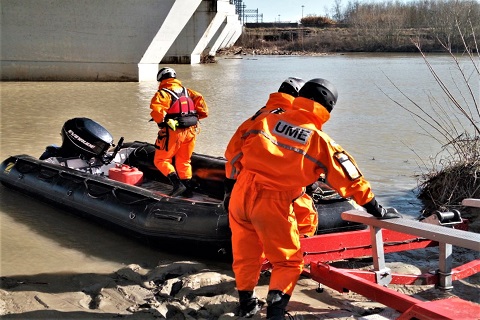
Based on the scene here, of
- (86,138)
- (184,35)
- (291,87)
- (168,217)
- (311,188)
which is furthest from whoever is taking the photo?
(184,35)

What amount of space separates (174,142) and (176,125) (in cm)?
19

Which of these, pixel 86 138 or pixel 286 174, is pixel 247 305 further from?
pixel 86 138

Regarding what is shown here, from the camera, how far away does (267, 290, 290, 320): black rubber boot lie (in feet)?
10.3

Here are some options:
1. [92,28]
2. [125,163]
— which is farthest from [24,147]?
[92,28]

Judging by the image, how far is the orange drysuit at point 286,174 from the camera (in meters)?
3.10

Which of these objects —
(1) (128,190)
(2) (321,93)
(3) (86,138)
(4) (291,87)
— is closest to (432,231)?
(2) (321,93)

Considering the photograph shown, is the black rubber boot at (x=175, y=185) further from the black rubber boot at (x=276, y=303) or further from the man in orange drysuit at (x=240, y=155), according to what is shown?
Answer: the black rubber boot at (x=276, y=303)

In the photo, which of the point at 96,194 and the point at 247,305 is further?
the point at 96,194

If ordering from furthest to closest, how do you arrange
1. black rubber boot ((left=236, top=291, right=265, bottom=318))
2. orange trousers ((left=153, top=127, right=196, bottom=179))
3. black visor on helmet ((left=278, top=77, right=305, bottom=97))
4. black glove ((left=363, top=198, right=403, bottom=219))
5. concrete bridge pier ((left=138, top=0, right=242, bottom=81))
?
concrete bridge pier ((left=138, top=0, right=242, bottom=81)), orange trousers ((left=153, top=127, right=196, bottom=179)), black visor on helmet ((left=278, top=77, right=305, bottom=97)), black rubber boot ((left=236, top=291, right=265, bottom=318)), black glove ((left=363, top=198, right=403, bottom=219))

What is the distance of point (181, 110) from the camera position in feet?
19.1

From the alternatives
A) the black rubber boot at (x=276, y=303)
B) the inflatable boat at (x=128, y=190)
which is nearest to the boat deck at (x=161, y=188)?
the inflatable boat at (x=128, y=190)

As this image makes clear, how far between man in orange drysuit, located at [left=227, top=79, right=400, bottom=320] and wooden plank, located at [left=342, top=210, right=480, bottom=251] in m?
0.16

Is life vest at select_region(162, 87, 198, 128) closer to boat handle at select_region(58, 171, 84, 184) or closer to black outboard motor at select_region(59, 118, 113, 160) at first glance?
black outboard motor at select_region(59, 118, 113, 160)

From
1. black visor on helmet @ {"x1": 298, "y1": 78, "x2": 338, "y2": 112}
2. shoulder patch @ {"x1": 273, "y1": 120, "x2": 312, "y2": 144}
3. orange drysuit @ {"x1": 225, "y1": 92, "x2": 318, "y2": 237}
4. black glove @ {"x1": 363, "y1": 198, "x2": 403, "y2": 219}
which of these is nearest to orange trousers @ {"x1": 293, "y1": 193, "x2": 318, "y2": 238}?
orange drysuit @ {"x1": 225, "y1": 92, "x2": 318, "y2": 237}
